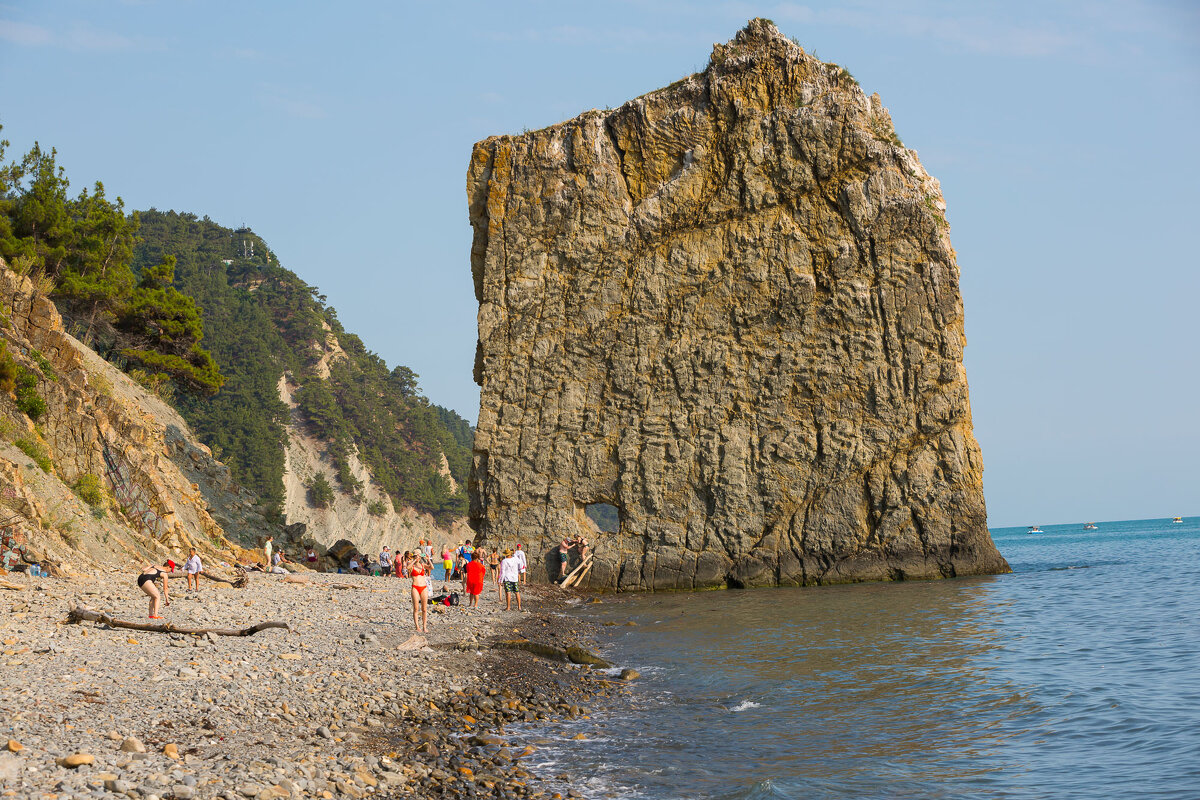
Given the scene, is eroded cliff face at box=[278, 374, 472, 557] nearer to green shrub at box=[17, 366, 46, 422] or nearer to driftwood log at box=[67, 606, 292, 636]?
green shrub at box=[17, 366, 46, 422]

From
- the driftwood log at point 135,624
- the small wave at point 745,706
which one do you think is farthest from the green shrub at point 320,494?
the small wave at point 745,706

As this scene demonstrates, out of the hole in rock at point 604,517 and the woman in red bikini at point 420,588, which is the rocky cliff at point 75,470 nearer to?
the woman in red bikini at point 420,588

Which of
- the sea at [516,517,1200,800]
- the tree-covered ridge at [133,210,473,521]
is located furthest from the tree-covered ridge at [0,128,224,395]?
the tree-covered ridge at [133,210,473,521]

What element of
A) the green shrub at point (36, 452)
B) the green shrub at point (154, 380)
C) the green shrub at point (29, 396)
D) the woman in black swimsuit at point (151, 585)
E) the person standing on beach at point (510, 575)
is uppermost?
the green shrub at point (154, 380)

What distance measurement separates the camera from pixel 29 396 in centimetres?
2103

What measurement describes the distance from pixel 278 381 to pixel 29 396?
64421 millimetres

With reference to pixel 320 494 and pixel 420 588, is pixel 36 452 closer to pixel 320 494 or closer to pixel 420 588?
pixel 420 588

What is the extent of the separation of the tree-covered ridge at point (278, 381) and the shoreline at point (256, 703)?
57.6 metres

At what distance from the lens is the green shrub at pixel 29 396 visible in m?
20.8

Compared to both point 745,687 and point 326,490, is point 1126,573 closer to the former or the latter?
point 745,687

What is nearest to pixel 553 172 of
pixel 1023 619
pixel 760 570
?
pixel 760 570

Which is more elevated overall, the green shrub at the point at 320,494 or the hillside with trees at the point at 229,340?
the hillside with trees at the point at 229,340

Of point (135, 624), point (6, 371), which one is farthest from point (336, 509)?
point (135, 624)

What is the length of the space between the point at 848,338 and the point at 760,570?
810cm
